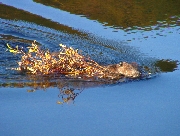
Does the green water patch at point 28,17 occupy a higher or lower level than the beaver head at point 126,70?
higher

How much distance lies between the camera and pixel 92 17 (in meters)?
10.5

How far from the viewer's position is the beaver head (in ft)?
26.0

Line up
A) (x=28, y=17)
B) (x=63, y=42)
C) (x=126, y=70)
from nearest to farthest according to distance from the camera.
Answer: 1. (x=126, y=70)
2. (x=63, y=42)
3. (x=28, y=17)

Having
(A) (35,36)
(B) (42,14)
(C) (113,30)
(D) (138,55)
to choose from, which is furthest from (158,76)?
(B) (42,14)

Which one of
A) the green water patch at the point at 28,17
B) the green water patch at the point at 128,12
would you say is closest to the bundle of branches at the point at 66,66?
the green water patch at the point at 28,17

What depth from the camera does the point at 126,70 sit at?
25.9 ft

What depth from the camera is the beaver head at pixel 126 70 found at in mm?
7910

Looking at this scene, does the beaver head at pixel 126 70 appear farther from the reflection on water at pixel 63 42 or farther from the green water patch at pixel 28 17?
the green water patch at pixel 28 17

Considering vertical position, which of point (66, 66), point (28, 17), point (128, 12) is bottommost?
point (66, 66)

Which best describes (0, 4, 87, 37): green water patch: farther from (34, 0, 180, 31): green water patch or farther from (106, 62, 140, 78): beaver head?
(106, 62, 140, 78): beaver head

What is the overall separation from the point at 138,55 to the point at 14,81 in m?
2.07

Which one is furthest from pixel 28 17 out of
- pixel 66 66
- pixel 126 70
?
pixel 126 70

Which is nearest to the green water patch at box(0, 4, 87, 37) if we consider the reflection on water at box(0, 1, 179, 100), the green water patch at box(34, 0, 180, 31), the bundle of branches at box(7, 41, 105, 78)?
the reflection on water at box(0, 1, 179, 100)

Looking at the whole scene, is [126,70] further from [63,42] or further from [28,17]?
[28,17]
